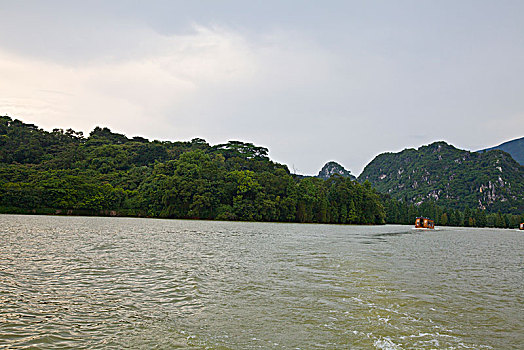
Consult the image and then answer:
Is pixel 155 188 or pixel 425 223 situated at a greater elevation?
pixel 155 188

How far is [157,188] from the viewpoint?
121 meters

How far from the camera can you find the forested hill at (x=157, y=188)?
106812 millimetres

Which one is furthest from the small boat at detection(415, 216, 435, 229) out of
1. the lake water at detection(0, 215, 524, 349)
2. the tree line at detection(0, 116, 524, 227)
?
the lake water at detection(0, 215, 524, 349)

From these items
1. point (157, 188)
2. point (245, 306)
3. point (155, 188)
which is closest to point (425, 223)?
point (157, 188)

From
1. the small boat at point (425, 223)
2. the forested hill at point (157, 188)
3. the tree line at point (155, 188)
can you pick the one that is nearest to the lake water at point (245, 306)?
the forested hill at point (157, 188)

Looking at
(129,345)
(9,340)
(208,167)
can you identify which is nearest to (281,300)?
(129,345)

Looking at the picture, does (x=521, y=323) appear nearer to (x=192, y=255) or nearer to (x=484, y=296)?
(x=484, y=296)

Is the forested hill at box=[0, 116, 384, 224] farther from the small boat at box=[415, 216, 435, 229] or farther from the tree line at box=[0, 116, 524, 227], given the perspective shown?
the small boat at box=[415, 216, 435, 229]

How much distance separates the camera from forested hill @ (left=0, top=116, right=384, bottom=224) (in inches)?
4205

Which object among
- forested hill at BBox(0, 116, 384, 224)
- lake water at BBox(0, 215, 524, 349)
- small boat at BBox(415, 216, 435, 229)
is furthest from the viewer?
small boat at BBox(415, 216, 435, 229)

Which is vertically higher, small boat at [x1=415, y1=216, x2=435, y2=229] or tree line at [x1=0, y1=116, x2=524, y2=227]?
tree line at [x1=0, y1=116, x2=524, y2=227]

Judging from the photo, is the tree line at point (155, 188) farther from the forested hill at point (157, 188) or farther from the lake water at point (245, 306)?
the lake water at point (245, 306)

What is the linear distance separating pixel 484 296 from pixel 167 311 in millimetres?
11265

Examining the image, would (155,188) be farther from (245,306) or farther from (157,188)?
(245,306)
